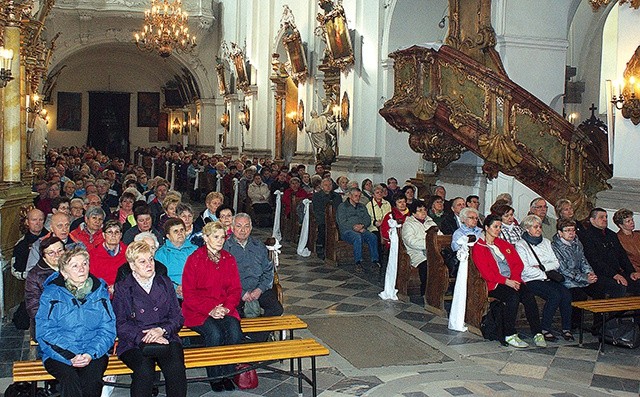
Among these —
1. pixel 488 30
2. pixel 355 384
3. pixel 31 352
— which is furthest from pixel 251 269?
pixel 488 30

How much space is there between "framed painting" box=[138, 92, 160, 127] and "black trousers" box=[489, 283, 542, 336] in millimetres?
32026

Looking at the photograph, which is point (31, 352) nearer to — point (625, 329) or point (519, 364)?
point (519, 364)

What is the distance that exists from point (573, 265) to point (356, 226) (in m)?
3.94

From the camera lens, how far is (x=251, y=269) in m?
6.44

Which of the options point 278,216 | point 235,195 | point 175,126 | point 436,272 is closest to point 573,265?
point 436,272

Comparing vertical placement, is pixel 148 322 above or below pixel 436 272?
above

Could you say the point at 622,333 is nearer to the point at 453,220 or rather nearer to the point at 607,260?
the point at 607,260

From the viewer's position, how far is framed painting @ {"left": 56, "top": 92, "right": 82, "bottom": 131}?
36.0 m

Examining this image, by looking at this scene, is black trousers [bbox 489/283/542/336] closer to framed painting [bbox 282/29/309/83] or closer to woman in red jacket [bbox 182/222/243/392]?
woman in red jacket [bbox 182/222/243/392]

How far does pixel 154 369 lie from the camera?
186 inches

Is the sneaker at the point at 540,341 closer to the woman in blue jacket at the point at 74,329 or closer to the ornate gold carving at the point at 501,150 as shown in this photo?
the ornate gold carving at the point at 501,150

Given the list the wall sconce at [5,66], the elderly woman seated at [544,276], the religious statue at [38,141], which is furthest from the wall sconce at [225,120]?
the elderly woman seated at [544,276]

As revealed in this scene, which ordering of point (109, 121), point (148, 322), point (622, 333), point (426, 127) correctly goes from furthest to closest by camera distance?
point (109, 121) < point (426, 127) < point (622, 333) < point (148, 322)

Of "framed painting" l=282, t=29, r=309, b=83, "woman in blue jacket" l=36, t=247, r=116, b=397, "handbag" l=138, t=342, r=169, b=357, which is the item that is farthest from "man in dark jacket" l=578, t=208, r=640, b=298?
"framed painting" l=282, t=29, r=309, b=83
